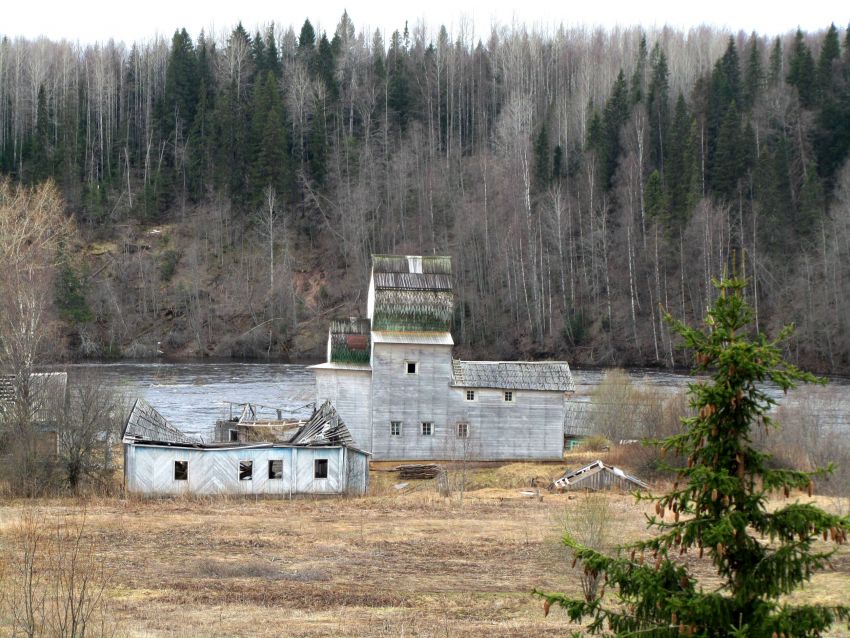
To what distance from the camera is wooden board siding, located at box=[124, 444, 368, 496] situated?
30.7m

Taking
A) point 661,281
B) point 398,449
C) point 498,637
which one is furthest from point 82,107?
point 498,637

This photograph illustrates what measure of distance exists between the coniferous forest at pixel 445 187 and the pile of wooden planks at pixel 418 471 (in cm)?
3637

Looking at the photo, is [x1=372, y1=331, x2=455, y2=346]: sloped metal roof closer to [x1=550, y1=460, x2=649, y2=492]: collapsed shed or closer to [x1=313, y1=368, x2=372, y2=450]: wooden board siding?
[x1=313, y1=368, x2=372, y2=450]: wooden board siding

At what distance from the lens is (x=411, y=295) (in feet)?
130

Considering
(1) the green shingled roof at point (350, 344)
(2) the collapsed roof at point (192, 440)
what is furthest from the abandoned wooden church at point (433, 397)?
(2) the collapsed roof at point (192, 440)

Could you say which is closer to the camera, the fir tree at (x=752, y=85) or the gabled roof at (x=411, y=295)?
the gabled roof at (x=411, y=295)

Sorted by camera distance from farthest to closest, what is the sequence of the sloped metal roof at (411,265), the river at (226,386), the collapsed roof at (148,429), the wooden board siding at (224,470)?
the river at (226,386)
the sloped metal roof at (411,265)
the collapsed roof at (148,429)
the wooden board siding at (224,470)

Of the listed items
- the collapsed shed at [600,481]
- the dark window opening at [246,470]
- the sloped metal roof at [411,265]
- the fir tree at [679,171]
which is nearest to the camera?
the dark window opening at [246,470]

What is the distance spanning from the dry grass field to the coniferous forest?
144ft

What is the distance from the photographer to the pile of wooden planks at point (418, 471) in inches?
1437

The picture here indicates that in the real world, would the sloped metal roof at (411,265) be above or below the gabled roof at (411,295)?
above

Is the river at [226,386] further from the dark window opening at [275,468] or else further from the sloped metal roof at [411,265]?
the dark window opening at [275,468]

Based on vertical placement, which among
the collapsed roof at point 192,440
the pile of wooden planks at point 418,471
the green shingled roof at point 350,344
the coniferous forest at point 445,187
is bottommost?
the pile of wooden planks at point 418,471

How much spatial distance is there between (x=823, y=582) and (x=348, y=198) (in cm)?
7346
